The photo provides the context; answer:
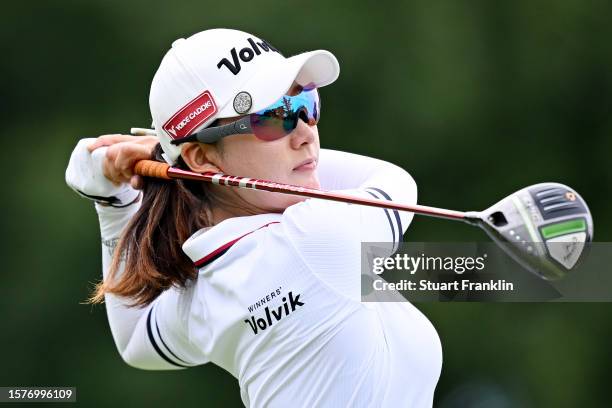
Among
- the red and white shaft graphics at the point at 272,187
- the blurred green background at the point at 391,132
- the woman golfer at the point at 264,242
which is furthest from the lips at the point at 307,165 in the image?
the blurred green background at the point at 391,132

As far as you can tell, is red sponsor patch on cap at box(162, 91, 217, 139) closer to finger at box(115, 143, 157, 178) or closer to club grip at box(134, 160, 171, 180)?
club grip at box(134, 160, 171, 180)

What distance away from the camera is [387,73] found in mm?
7820

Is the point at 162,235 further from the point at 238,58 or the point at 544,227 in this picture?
the point at 544,227

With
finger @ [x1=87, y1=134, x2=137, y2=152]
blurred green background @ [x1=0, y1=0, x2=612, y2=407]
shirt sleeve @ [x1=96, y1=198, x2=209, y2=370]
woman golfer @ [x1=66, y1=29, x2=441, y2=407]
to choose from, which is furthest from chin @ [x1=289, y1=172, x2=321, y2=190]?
blurred green background @ [x1=0, y1=0, x2=612, y2=407]

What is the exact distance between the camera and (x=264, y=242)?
2844 millimetres

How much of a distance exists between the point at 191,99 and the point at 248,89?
0.43 ft

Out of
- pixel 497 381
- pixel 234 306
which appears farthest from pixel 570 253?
pixel 497 381

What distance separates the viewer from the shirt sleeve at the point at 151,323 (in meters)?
3.18

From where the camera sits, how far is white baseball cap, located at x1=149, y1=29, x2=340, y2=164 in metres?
2.95

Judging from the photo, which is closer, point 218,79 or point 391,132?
point 218,79

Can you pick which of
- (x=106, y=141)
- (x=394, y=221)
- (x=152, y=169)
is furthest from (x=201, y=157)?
(x=394, y=221)

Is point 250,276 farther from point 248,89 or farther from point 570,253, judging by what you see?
point 570,253

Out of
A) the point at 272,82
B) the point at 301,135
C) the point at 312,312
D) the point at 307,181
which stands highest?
the point at 272,82

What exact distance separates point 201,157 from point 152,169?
13cm
